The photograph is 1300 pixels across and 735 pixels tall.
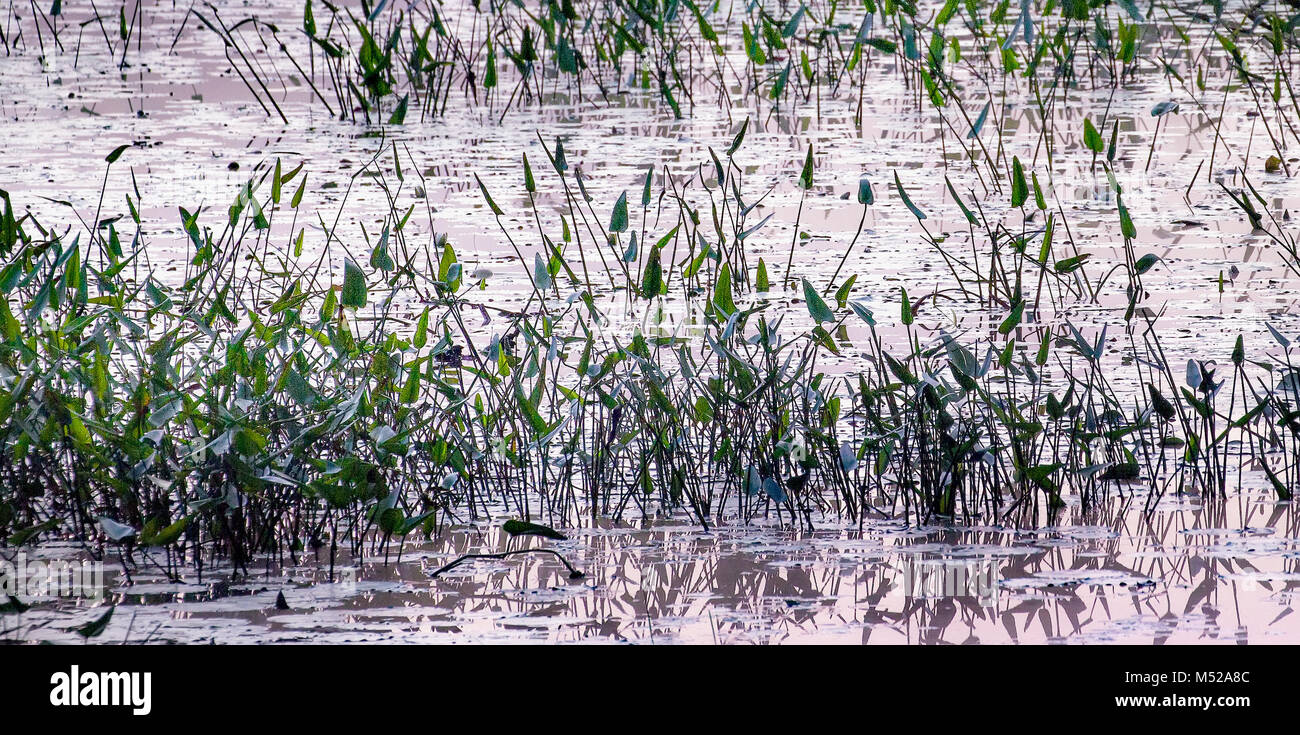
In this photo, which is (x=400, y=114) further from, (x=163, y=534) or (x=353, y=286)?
(x=163, y=534)

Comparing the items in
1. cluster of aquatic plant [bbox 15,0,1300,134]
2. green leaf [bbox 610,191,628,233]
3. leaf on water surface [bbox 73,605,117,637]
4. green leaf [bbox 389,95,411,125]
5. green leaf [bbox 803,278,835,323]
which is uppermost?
cluster of aquatic plant [bbox 15,0,1300,134]

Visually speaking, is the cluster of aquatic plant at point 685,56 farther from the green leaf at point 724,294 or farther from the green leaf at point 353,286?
the green leaf at point 353,286

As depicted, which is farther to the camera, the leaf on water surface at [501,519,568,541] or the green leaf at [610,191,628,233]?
the green leaf at [610,191,628,233]

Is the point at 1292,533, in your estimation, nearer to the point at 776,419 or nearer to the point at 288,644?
the point at 776,419

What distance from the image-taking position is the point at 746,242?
13.0 ft

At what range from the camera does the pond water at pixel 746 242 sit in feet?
6.83

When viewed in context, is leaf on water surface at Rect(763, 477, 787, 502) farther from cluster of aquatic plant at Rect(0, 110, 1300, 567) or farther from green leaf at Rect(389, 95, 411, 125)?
green leaf at Rect(389, 95, 411, 125)

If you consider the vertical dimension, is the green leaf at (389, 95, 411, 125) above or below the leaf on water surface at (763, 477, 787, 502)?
above

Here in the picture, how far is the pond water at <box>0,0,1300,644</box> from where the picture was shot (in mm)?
2082

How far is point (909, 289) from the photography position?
3.54 m

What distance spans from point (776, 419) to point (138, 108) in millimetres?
3862

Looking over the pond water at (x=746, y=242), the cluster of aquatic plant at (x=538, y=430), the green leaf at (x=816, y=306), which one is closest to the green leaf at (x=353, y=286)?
the cluster of aquatic plant at (x=538, y=430)

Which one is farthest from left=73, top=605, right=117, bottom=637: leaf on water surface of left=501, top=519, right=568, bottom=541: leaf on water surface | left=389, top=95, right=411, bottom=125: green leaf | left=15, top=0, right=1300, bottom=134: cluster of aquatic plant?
left=389, top=95, right=411, bottom=125: green leaf

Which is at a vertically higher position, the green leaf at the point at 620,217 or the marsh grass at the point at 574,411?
the green leaf at the point at 620,217
